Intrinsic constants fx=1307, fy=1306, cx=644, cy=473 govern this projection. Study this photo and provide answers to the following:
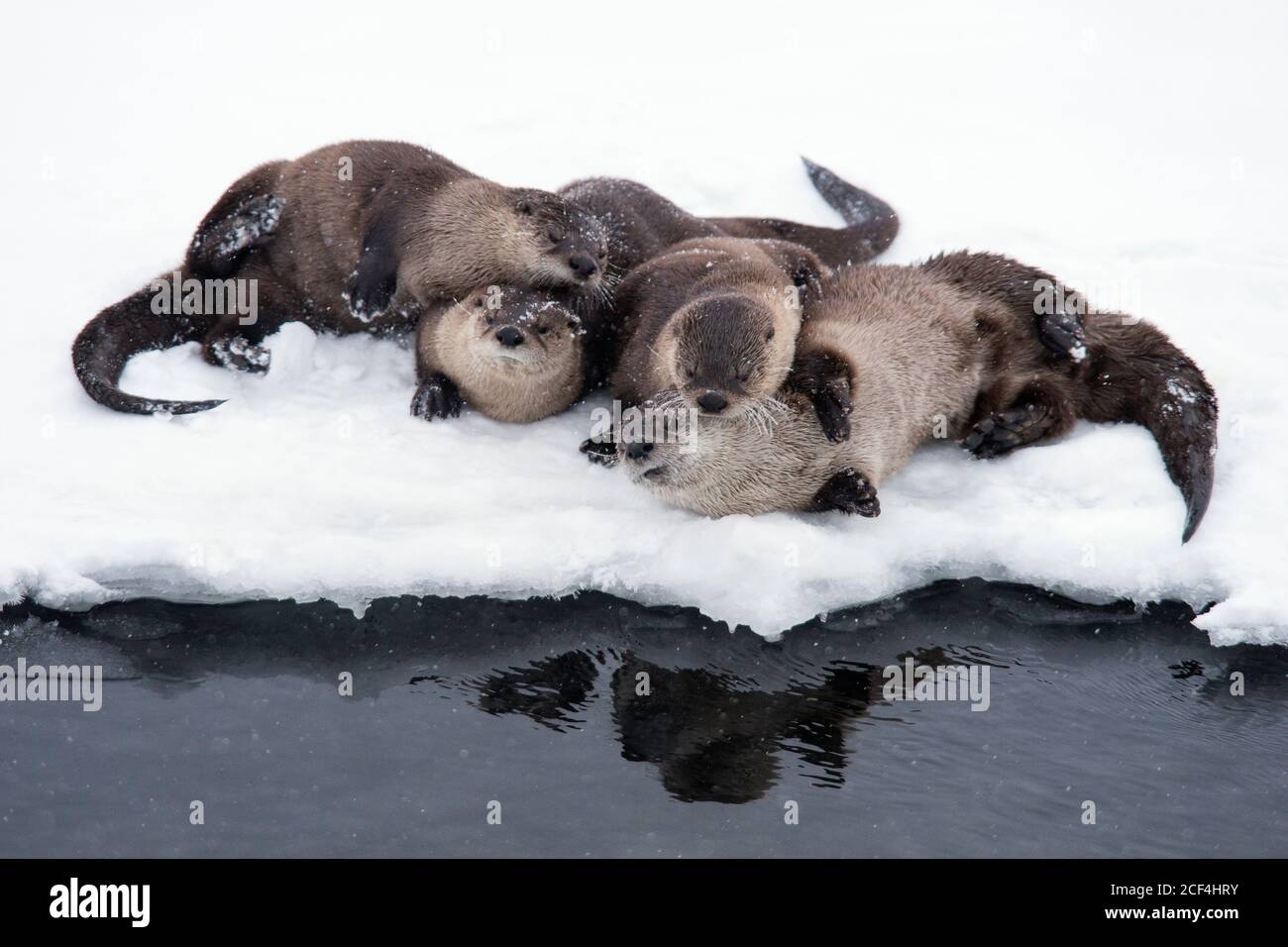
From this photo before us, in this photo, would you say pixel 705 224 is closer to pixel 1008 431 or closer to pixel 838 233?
pixel 838 233

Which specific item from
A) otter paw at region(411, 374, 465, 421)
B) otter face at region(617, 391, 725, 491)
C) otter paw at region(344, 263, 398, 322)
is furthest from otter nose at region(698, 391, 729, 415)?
otter paw at region(344, 263, 398, 322)

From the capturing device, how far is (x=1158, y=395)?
4.99 meters

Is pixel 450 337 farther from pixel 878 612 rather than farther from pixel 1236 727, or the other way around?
pixel 1236 727

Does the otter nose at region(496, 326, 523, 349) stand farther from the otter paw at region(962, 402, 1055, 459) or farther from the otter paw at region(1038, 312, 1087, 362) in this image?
the otter paw at region(1038, 312, 1087, 362)

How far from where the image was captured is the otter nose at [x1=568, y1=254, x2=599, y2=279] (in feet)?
17.2

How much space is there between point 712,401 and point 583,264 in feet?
4.25

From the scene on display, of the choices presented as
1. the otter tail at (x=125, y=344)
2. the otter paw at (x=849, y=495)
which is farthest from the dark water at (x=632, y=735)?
the otter tail at (x=125, y=344)

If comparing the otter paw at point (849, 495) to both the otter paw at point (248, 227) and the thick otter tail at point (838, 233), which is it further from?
the otter paw at point (248, 227)

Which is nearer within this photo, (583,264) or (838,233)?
(583,264)

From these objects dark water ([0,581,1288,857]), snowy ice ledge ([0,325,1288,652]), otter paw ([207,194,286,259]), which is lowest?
dark water ([0,581,1288,857])

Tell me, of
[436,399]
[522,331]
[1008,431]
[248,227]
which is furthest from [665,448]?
[248,227]

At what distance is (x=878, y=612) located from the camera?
4414mm
